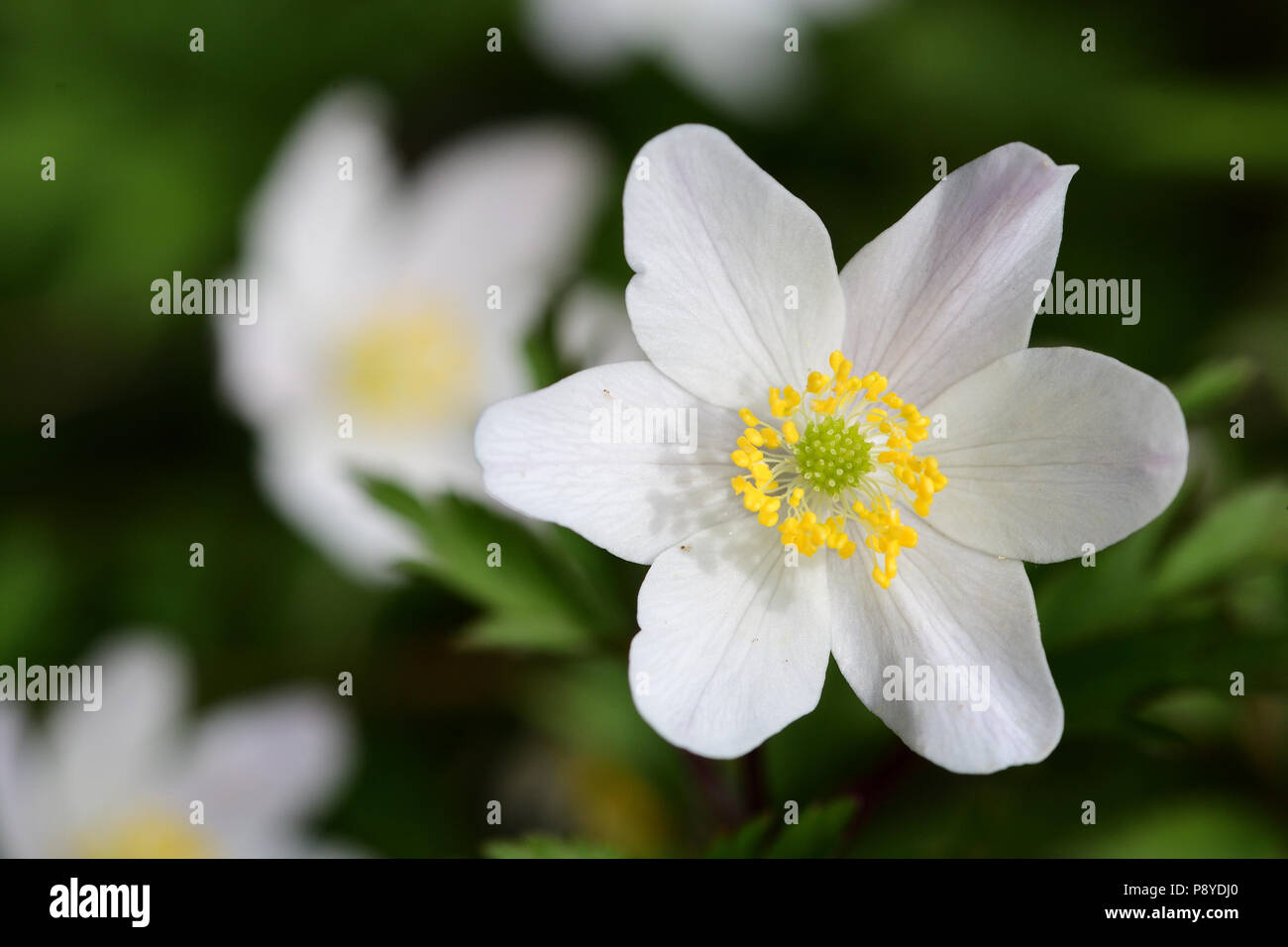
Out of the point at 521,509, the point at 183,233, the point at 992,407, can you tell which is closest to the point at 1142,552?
the point at 992,407

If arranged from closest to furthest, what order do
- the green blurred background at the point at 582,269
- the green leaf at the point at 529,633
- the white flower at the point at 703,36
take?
the green leaf at the point at 529,633, the green blurred background at the point at 582,269, the white flower at the point at 703,36

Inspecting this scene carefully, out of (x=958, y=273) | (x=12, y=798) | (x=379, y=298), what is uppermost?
(x=379, y=298)

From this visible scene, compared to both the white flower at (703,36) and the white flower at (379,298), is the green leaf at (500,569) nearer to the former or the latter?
the white flower at (379,298)

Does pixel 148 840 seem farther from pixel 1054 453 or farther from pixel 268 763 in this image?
pixel 1054 453

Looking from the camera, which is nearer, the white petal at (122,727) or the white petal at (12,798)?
the white petal at (12,798)

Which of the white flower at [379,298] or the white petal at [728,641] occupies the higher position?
the white flower at [379,298]

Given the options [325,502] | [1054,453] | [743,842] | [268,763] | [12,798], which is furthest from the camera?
[325,502]

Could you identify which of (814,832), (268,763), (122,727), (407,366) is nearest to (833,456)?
(814,832)

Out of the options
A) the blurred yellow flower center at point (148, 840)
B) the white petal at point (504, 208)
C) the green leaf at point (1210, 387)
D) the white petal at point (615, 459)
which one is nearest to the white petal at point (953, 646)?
the white petal at point (615, 459)
